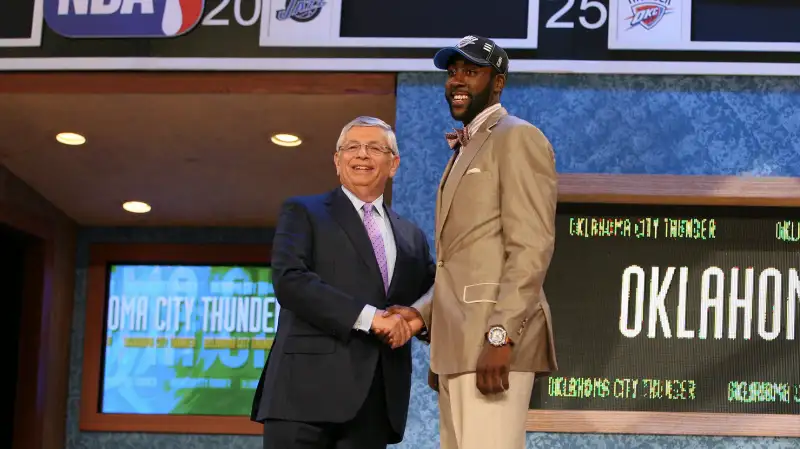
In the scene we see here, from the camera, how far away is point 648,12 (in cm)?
450

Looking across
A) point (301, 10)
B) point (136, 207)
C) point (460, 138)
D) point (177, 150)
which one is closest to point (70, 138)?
point (177, 150)

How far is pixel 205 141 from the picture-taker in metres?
5.51

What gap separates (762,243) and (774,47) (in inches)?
27.8

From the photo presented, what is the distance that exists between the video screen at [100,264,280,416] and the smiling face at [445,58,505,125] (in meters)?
4.18

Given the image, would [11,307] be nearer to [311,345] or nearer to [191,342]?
[191,342]

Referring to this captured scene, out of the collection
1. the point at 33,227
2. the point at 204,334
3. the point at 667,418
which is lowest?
the point at 667,418

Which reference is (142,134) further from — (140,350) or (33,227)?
(140,350)

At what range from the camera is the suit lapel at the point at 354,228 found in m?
3.28

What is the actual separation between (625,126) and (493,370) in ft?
7.00

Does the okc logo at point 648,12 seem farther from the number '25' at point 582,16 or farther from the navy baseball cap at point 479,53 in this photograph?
the navy baseball cap at point 479,53

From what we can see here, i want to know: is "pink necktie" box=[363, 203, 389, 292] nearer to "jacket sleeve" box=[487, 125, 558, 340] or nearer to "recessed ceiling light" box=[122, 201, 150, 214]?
"jacket sleeve" box=[487, 125, 558, 340]

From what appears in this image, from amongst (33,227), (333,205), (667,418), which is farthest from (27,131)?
(667,418)

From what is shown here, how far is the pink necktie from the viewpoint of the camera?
130 inches

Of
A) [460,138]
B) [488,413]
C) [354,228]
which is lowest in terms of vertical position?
[488,413]
